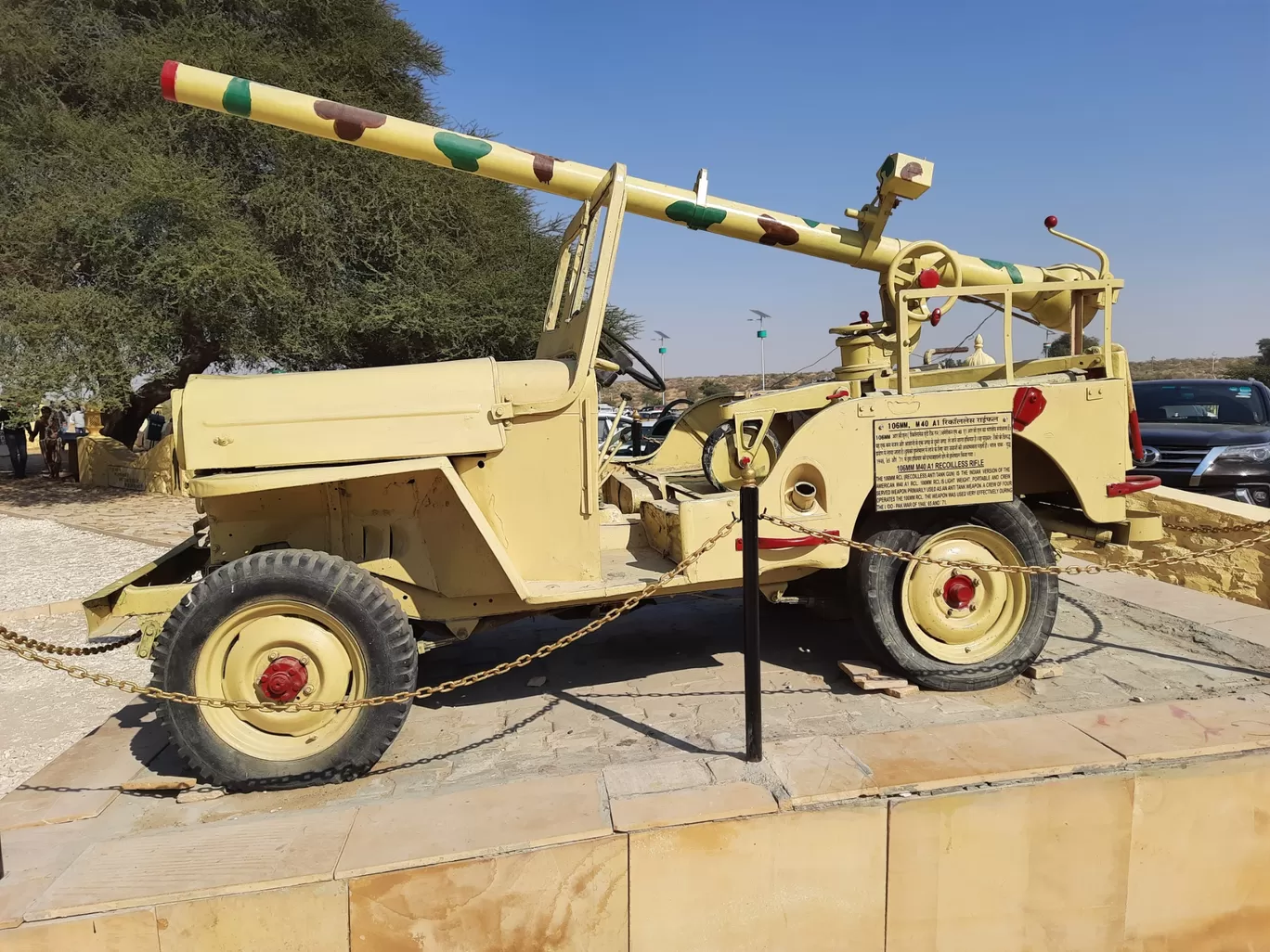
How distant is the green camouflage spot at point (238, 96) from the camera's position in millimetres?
3848

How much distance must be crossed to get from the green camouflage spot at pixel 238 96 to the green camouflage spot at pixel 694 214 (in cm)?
208

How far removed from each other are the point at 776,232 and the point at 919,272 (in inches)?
31.7

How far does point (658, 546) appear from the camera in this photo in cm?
398

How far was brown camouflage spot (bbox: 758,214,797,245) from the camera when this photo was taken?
448 centimetres

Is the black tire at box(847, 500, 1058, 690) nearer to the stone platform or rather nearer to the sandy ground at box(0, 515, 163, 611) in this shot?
the stone platform

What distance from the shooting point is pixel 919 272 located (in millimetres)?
4223

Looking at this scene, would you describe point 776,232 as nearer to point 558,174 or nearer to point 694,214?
point 694,214

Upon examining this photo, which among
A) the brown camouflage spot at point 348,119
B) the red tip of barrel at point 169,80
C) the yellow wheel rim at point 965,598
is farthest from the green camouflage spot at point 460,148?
the yellow wheel rim at point 965,598

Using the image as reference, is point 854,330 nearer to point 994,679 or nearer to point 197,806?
point 994,679

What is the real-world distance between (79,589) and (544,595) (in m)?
7.39

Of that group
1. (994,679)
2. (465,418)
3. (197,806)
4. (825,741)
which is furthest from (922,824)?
(197,806)

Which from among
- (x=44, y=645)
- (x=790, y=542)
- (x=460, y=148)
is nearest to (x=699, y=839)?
(x=790, y=542)

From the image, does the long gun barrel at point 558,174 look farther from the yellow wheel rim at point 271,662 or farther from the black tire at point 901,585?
the yellow wheel rim at point 271,662

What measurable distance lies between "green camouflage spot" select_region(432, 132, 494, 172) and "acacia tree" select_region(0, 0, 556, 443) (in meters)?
10.3
